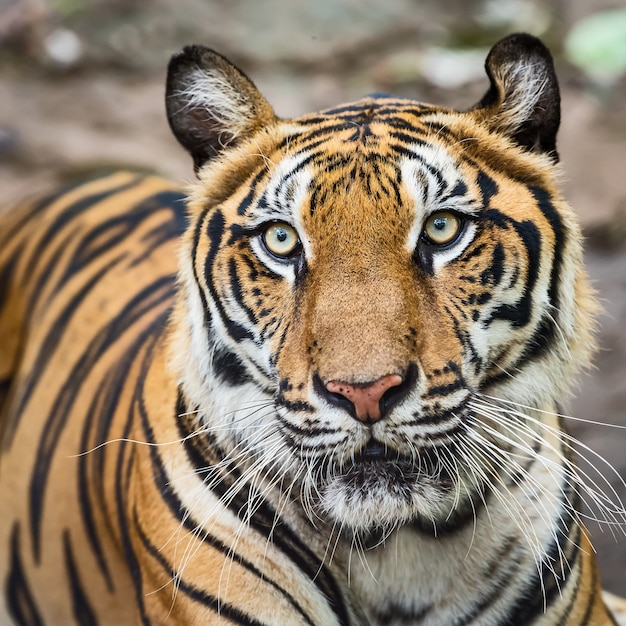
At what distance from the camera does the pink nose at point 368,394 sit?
5.18 feet

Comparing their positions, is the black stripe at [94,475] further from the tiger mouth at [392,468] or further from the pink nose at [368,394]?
the pink nose at [368,394]

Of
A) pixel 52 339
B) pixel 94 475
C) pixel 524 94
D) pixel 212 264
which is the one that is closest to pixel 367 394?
pixel 212 264

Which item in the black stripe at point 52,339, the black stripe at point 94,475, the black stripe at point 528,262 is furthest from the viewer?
the black stripe at point 52,339

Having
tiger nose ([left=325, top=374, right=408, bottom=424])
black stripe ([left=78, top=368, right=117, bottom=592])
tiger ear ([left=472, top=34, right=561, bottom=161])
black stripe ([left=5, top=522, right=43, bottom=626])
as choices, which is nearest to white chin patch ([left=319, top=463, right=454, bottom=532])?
tiger nose ([left=325, top=374, right=408, bottom=424])

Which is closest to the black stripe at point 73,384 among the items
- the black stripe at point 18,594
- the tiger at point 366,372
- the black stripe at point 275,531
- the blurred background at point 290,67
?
the black stripe at point 18,594

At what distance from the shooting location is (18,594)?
2.89 metres

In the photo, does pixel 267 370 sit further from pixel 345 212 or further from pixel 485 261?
pixel 485 261

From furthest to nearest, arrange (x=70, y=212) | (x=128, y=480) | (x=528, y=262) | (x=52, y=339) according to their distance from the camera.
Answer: (x=70, y=212)
(x=52, y=339)
(x=128, y=480)
(x=528, y=262)

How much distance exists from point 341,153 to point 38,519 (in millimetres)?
1507

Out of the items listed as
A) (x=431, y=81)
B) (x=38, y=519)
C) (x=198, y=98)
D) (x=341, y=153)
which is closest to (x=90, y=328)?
(x=38, y=519)

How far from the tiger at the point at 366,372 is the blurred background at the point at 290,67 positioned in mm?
2509

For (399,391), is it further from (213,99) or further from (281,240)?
(213,99)

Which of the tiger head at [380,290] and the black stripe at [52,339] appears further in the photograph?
the black stripe at [52,339]

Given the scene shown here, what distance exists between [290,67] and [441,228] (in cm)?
469
